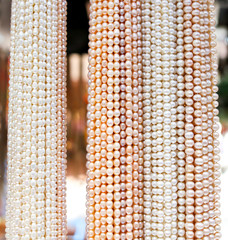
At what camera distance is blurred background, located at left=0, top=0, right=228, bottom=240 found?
78 centimetres

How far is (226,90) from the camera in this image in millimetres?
803

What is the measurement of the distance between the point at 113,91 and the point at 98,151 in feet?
0.27

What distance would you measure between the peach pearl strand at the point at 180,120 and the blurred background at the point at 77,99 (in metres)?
0.46

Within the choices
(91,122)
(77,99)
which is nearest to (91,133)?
(91,122)

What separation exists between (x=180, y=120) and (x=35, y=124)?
0.66 feet

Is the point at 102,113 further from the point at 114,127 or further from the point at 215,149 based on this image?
the point at 215,149

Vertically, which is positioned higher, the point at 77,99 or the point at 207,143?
the point at 77,99

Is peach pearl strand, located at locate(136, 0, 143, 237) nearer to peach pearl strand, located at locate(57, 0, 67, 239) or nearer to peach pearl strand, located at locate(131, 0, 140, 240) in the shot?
peach pearl strand, located at locate(131, 0, 140, 240)

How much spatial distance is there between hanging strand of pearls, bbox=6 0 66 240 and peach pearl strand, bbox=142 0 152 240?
0.13 metres

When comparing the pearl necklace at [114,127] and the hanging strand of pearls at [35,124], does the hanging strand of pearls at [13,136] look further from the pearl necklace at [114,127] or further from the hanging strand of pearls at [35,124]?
the pearl necklace at [114,127]

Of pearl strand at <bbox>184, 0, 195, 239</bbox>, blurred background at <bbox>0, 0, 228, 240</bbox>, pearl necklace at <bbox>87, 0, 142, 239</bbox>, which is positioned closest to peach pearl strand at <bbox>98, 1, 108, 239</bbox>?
pearl necklace at <bbox>87, 0, 142, 239</bbox>

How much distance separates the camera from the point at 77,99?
0.87m

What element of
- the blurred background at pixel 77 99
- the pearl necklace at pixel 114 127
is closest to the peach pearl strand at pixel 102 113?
the pearl necklace at pixel 114 127

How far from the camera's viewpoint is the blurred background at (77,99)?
30.7 inches
